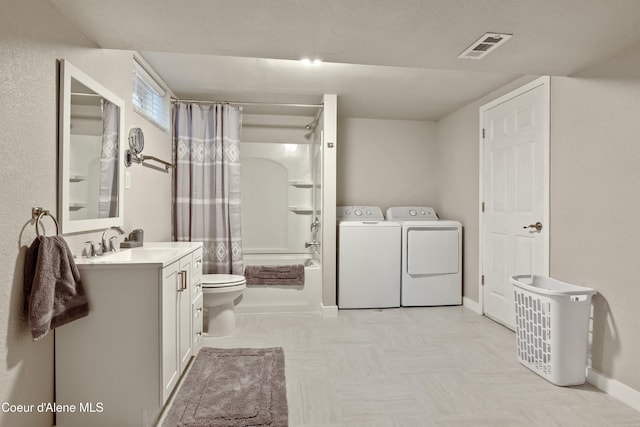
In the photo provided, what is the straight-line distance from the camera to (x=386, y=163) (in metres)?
4.48

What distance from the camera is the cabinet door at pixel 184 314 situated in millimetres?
2025

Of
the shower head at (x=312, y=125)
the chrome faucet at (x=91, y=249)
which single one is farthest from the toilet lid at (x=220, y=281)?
the shower head at (x=312, y=125)

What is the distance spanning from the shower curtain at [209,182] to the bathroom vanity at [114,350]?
71.8 inches

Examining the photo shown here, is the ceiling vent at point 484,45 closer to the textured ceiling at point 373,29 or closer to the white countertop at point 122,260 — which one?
the textured ceiling at point 373,29

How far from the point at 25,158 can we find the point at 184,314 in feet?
3.76

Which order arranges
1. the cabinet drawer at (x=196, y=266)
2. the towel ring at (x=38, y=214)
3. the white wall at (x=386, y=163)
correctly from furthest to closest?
the white wall at (x=386, y=163)
the cabinet drawer at (x=196, y=266)
the towel ring at (x=38, y=214)

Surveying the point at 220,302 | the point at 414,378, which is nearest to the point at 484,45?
the point at 414,378

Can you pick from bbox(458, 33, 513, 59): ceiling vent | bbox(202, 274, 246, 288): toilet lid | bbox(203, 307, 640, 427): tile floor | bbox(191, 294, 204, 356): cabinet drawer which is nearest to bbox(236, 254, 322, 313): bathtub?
bbox(203, 307, 640, 427): tile floor

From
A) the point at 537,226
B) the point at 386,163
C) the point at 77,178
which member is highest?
the point at 386,163

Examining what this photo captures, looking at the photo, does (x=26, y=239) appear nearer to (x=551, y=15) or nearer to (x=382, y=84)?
(x=551, y=15)

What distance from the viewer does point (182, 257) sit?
207cm

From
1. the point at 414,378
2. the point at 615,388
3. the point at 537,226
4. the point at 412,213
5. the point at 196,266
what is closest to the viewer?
the point at 615,388

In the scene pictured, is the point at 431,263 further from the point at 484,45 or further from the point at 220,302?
the point at 484,45

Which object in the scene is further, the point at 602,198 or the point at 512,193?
the point at 512,193
